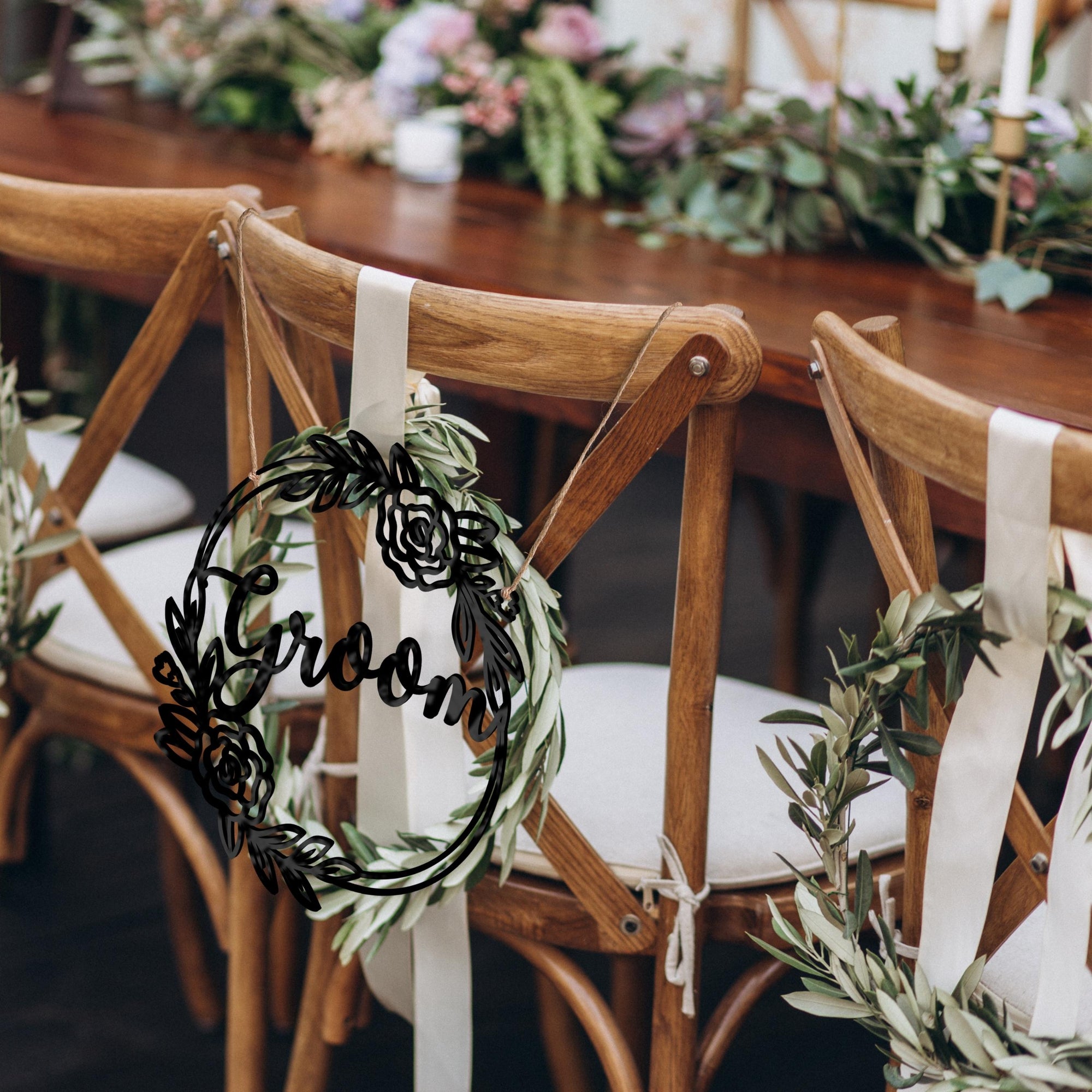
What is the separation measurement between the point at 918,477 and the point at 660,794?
0.34 m

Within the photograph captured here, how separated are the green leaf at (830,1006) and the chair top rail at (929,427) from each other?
0.30 metres

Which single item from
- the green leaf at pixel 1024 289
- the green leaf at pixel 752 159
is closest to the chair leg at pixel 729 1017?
the green leaf at pixel 1024 289

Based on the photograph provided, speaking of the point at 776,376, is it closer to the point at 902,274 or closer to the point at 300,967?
the point at 902,274

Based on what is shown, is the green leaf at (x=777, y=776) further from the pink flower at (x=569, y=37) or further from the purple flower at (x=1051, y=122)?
the pink flower at (x=569, y=37)

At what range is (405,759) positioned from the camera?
86 cm

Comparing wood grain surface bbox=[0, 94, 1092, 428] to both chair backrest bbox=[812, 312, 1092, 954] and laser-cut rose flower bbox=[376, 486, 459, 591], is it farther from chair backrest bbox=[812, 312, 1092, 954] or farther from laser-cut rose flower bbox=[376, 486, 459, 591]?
laser-cut rose flower bbox=[376, 486, 459, 591]

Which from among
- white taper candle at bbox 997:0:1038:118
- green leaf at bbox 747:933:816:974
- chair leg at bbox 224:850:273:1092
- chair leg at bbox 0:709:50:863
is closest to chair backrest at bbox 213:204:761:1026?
green leaf at bbox 747:933:816:974

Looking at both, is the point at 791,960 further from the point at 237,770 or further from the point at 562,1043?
the point at 562,1043

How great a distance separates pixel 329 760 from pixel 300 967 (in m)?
0.72

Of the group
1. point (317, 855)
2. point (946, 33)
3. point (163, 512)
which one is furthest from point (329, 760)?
point (946, 33)

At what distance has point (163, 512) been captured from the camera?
1.49m

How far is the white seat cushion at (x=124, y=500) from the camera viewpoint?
4.74ft

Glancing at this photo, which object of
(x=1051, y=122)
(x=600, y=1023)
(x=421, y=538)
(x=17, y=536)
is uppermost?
(x=1051, y=122)

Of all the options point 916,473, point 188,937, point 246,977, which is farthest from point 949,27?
point 188,937
